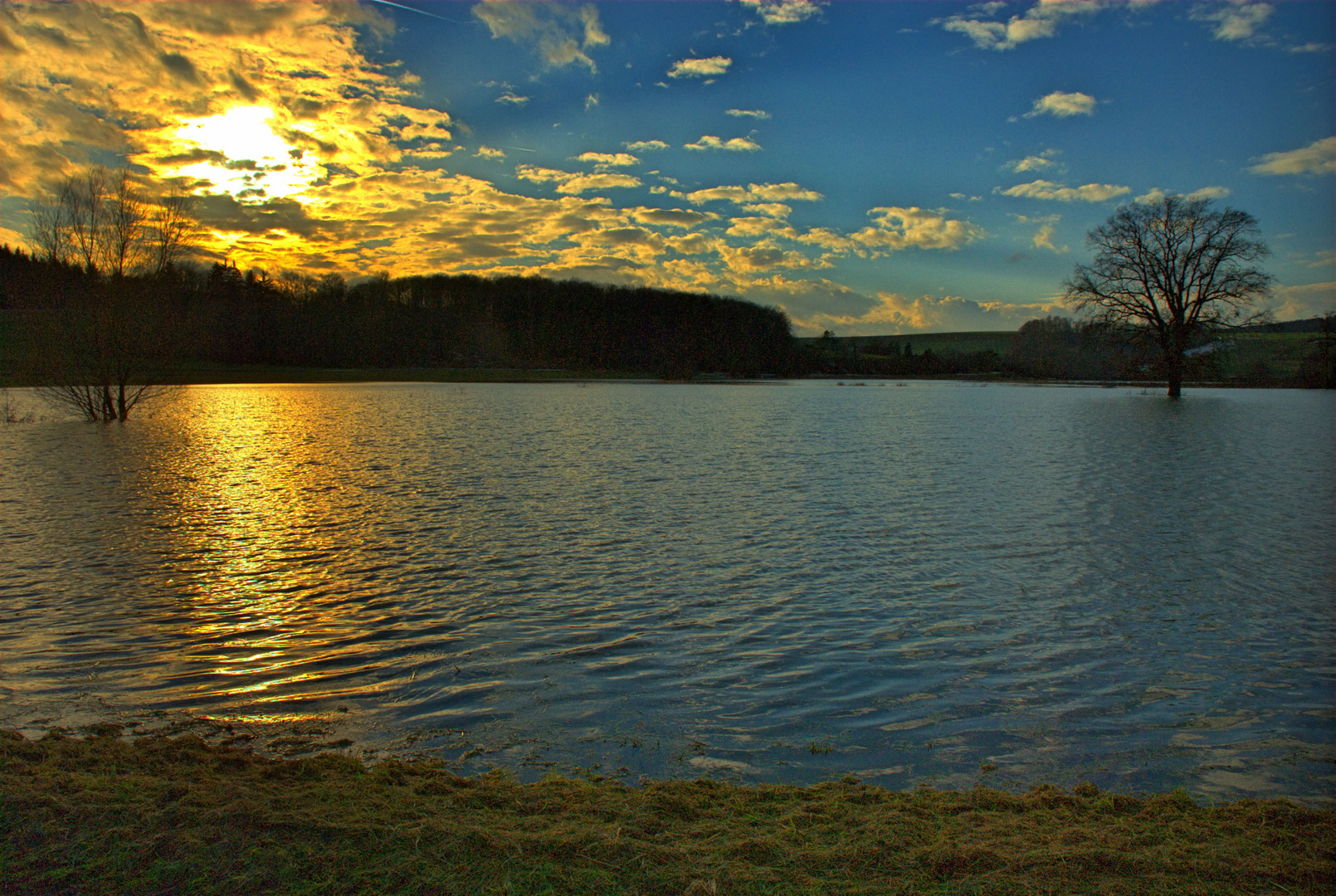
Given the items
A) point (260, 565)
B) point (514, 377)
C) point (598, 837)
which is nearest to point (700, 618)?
point (598, 837)

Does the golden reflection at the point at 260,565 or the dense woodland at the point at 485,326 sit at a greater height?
the dense woodland at the point at 485,326

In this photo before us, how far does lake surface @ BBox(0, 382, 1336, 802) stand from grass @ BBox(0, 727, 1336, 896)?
43cm

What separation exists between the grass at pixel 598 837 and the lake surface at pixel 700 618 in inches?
16.8

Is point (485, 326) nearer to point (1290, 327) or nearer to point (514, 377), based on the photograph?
point (514, 377)

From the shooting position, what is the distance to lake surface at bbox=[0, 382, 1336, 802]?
451 cm

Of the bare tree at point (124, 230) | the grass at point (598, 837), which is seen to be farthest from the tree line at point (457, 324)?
the grass at point (598, 837)

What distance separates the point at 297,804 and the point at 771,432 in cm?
2404

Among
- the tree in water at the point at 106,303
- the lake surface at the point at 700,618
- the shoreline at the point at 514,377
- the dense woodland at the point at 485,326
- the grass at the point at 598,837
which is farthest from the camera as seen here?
the dense woodland at the point at 485,326

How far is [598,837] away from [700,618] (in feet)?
12.0

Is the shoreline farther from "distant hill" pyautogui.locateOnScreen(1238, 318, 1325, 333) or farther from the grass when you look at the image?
the grass

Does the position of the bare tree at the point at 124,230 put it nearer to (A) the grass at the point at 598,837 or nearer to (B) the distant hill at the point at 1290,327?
(A) the grass at the point at 598,837

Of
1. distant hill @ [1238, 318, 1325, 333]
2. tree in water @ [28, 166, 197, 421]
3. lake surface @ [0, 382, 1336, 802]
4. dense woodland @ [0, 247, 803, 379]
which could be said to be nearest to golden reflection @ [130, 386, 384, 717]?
lake surface @ [0, 382, 1336, 802]

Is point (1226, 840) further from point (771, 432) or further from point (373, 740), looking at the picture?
point (771, 432)

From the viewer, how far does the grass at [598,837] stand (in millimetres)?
2939
